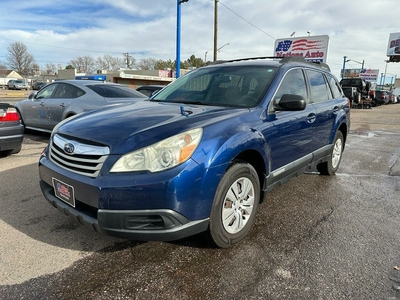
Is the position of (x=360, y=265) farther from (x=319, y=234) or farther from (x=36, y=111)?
(x=36, y=111)

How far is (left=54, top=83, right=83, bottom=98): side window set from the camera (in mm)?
7125

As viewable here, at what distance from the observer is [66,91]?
24.0 ft

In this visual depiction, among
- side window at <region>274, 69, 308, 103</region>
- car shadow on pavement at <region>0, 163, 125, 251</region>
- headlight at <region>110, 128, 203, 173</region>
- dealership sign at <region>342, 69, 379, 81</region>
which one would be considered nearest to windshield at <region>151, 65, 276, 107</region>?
side window at <region>274, 69, 308, 103</region>

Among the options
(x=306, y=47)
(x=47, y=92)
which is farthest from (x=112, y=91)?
(x=306, y=47)

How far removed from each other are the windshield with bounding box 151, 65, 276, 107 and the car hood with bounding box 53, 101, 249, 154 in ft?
1.04

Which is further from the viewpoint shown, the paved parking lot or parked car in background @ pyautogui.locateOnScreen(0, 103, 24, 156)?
parked car in background @ pyautogui.locateOnScreen(0, 103, 24, 156)

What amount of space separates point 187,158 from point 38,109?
6.90 m

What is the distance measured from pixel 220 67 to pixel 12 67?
111m

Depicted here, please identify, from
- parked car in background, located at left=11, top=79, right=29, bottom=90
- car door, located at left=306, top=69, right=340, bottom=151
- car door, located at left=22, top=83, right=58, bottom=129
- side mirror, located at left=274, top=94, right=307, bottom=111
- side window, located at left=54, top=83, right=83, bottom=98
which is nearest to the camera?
side mirror, located at left=274, top=94, right=307, bottom=111

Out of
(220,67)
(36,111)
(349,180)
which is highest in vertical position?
(220,67)

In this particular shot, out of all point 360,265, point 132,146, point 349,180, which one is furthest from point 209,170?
point 349,180

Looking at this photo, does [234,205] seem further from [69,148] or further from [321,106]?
[321,106]

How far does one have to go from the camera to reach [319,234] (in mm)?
3156

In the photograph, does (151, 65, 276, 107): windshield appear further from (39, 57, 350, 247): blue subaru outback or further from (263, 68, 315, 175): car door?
(263, 68, 315, 175): car door
